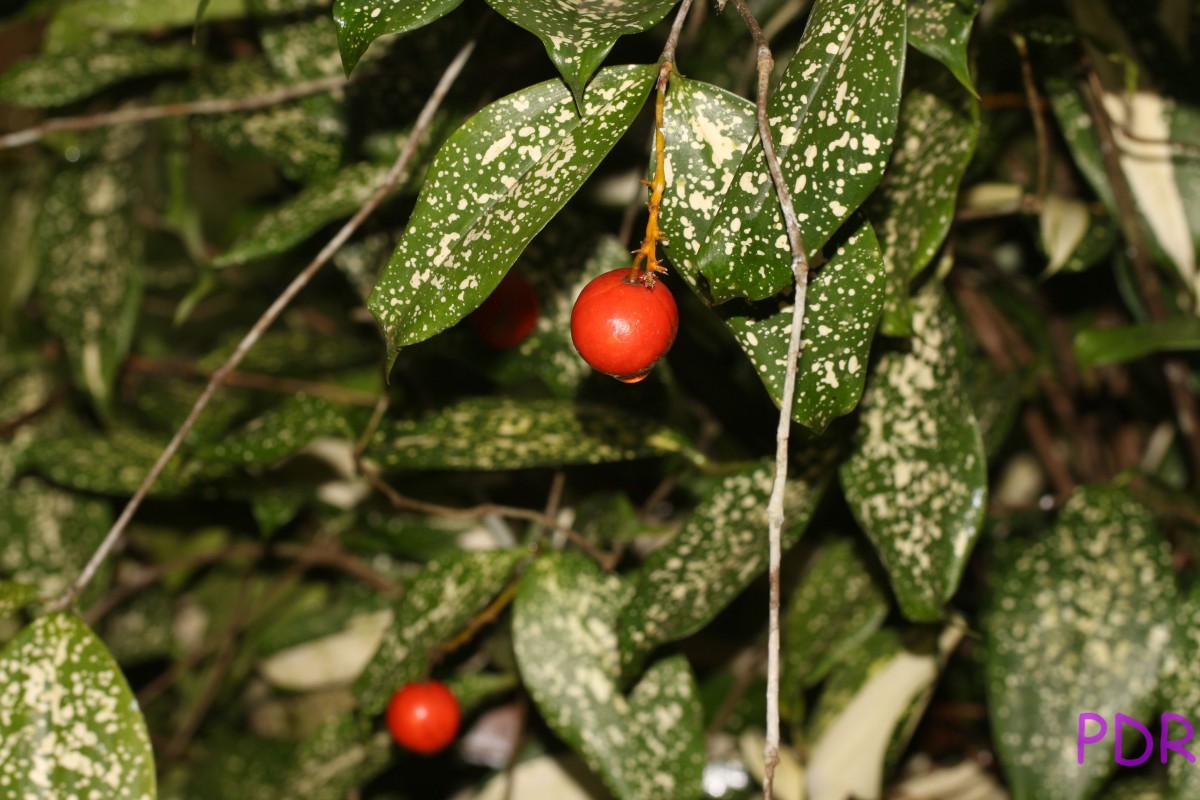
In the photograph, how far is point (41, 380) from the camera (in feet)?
4.79

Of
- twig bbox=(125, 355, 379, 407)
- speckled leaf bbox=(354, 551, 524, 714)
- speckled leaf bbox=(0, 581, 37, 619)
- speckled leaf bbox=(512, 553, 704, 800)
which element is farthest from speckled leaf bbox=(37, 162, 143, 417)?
speckled leaf bbox=(512, 553, 704, 800)

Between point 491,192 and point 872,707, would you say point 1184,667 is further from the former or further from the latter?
point 491,192

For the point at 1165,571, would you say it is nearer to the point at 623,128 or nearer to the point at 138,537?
the point at 623,128

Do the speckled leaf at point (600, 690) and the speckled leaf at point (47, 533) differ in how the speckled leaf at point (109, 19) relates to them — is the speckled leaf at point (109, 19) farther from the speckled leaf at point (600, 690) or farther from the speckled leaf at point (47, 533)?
the speckled leaf at point (600, 690)

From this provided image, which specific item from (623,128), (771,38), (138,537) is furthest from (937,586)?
(138,537)

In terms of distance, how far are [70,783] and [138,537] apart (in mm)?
641

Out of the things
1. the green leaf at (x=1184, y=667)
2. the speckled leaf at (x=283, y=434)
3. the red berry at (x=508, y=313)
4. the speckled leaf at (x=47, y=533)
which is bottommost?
the speckled leaf at (x=47, y=533)

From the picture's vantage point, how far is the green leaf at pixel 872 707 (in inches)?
40.7

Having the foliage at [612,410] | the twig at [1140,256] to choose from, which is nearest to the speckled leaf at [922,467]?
the foliage at [612,410]

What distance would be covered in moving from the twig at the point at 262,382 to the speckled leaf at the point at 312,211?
0.13 meters

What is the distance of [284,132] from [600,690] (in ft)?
2.23

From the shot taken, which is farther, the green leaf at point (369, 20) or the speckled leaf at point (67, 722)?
the speckled leaf at point (67, 722)

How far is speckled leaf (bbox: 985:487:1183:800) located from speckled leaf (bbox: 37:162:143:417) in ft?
3.43

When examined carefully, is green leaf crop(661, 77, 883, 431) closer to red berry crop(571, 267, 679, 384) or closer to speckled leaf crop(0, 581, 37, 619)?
red berry crop(571, 267, 679, 384)
